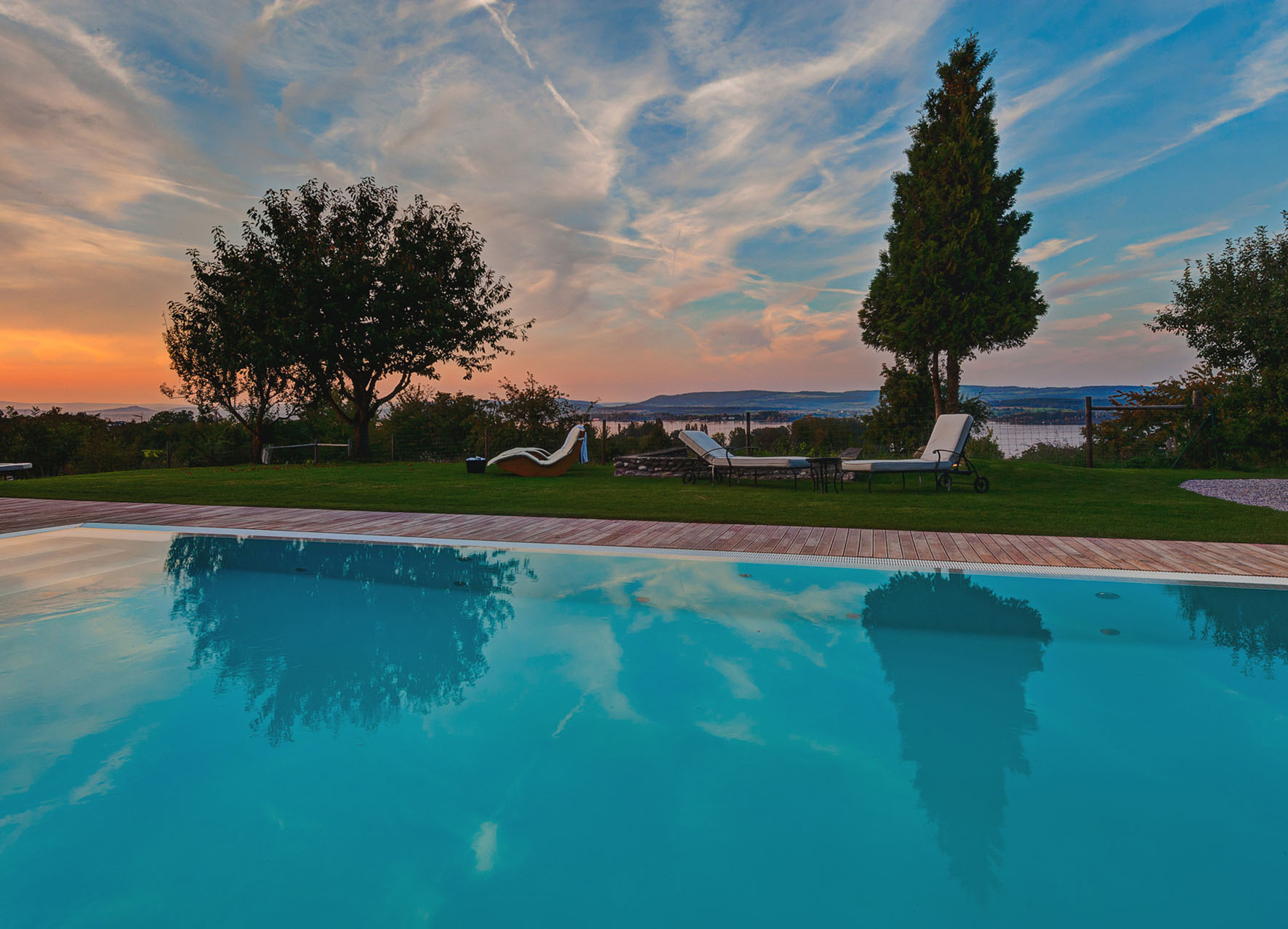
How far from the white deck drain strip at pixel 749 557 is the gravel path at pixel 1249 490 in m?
4.27

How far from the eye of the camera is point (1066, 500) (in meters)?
7.82

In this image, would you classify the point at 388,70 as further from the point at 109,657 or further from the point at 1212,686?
the point at 1212,686

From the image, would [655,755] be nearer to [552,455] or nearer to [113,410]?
[552,455]

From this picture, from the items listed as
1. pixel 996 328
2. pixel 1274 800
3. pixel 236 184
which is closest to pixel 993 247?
pixel 996 328

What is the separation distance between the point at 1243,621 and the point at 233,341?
20.8m

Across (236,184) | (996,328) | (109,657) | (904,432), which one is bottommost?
(109,657)

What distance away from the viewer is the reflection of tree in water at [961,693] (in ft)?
6.74

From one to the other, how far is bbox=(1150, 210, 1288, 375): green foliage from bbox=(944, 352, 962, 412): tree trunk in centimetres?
572

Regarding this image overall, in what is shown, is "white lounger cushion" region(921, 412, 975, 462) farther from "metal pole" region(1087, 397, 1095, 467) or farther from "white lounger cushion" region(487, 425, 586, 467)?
"white lounger cushion" region(487, 425, 586, 467)

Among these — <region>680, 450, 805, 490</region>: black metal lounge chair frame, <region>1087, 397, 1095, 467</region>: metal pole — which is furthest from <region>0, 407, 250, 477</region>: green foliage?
<region>1087, 397, 1095, 467</region>: metal pole

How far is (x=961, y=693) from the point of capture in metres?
2.97

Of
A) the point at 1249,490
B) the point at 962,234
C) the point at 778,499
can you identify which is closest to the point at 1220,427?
the point at 1249,490

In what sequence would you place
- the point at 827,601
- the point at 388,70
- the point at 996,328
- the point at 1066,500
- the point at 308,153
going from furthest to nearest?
1. the point at 308,153
2. the point at 996,328
3. the point at 388,70
4. the point at 1066,500
5. the point at 827,601

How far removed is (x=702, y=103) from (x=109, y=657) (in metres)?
11.9
